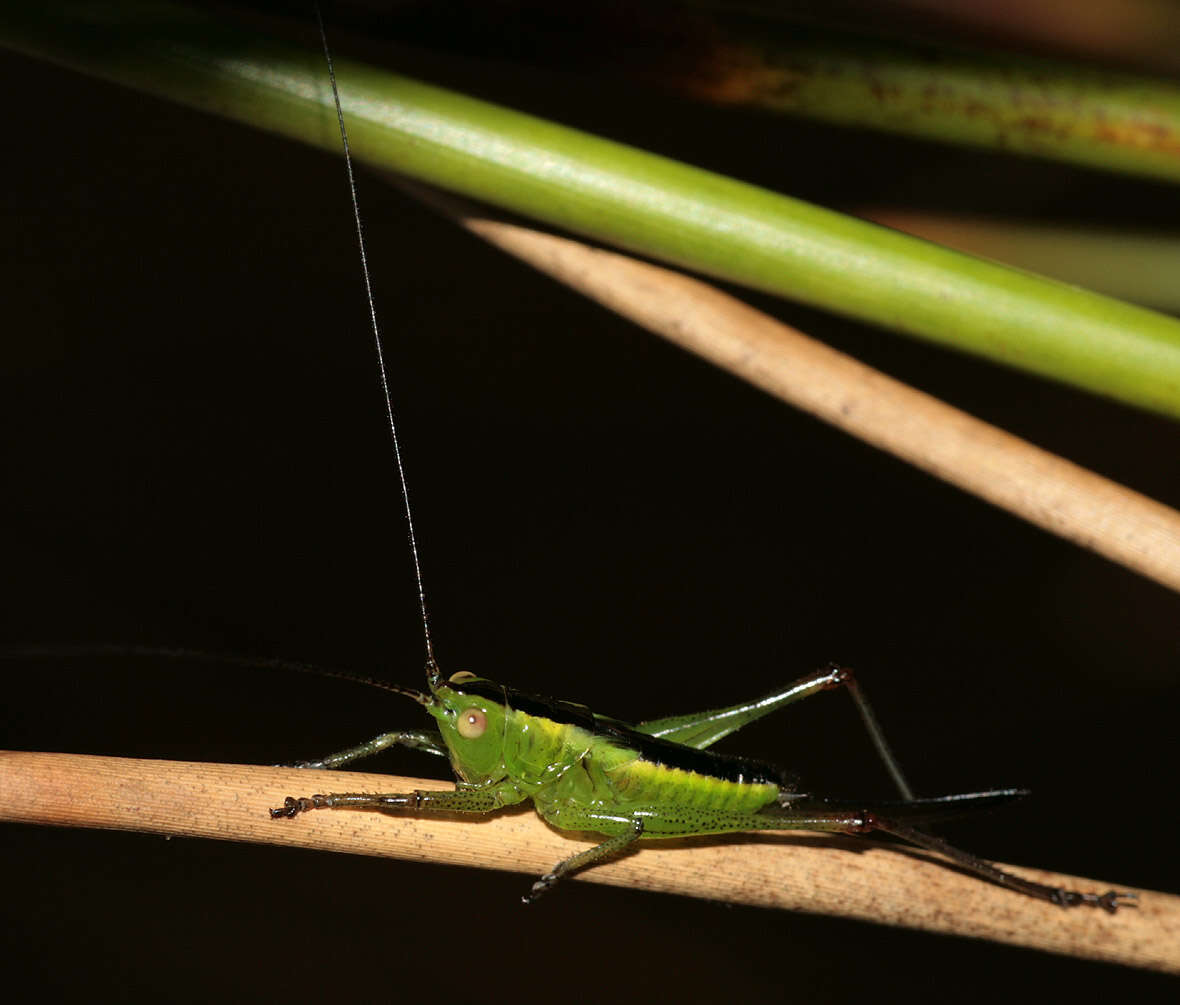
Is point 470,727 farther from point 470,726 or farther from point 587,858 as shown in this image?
point 587,858

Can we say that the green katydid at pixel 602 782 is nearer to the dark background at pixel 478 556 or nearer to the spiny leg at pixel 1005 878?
the spiny leg at pixel 1005 878

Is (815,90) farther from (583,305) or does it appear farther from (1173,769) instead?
(1173,769)

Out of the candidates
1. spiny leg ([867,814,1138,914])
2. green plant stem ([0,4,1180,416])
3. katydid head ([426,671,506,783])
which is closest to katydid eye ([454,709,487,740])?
katydid head ([426,671,506,783])

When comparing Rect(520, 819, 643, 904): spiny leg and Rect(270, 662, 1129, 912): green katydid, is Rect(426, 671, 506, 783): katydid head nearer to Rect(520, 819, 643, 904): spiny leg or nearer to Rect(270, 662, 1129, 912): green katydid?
Rect(270, 662, 1129, 912): green katydid

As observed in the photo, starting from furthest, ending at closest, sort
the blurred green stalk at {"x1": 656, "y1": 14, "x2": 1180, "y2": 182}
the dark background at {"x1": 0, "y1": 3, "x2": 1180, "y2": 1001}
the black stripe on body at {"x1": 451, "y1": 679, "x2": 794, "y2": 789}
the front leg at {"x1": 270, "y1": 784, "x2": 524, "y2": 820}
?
the dark background at {"x1": 0, "y1": 3, "x2": 1180, "y2": 1001} < the black stripe on body at {"x1": 451, "y1": 679, "x2": 794, "y2": 789} < the blurred green stalk at {"x1": 656, "y1": 14, "x2": 1180, "y2": 182} < the front leg at {"x1": 270, "y1": 784, "x2": 524, "y2": 820}

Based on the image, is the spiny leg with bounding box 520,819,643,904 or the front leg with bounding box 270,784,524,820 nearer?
the front leg with bounding box 270,784,524,820

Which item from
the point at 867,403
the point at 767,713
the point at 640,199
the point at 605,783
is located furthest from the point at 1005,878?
the point at 640,199
